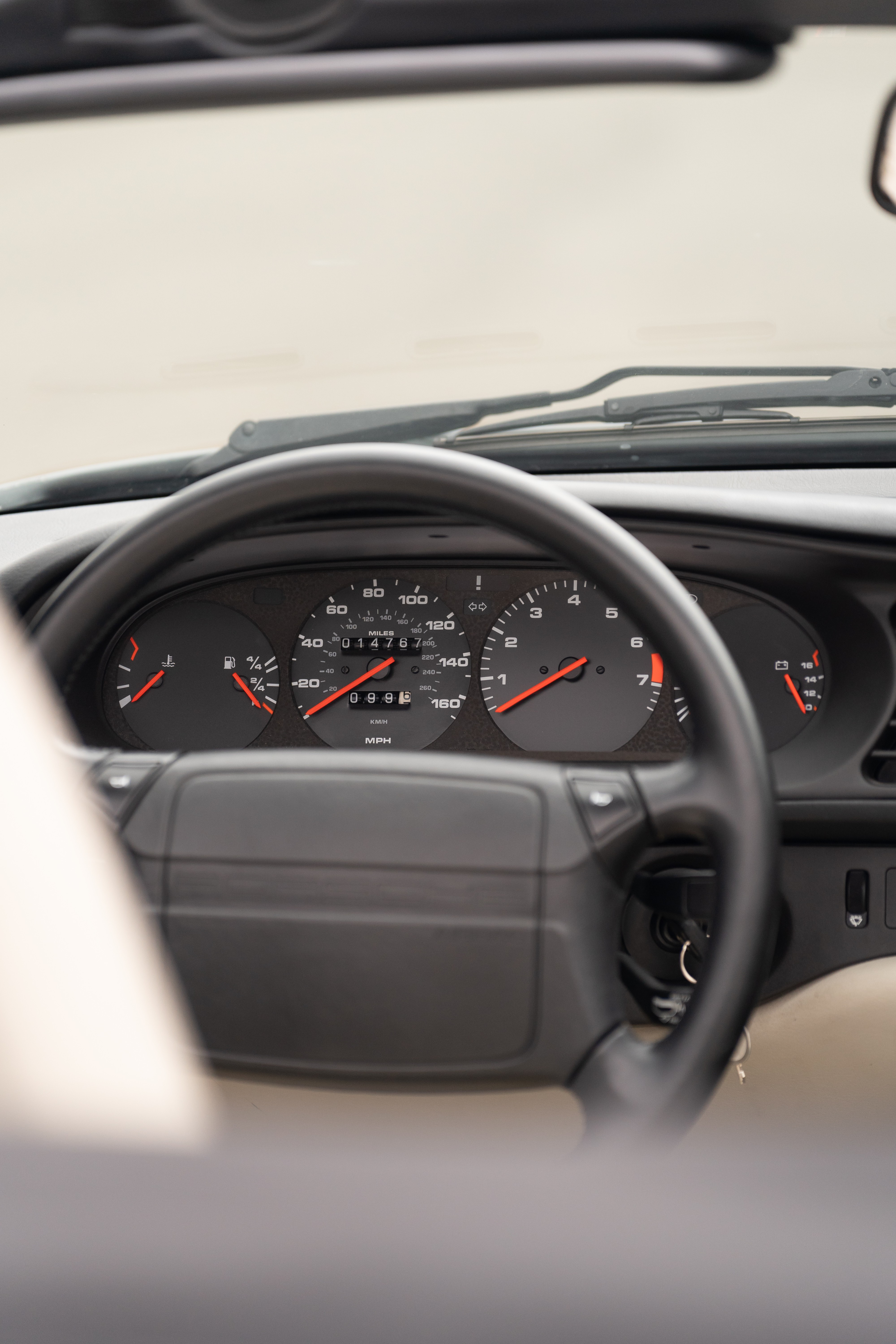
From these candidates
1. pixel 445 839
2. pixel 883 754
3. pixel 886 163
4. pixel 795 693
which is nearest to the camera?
pixel 445 839

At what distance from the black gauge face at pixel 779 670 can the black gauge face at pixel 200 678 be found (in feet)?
2.55

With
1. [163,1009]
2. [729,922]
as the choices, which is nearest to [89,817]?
[163,1009]

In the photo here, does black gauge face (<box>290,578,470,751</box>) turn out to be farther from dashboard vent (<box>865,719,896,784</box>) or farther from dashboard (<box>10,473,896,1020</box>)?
dashboard vent (<box>865,719,896,784</box>)

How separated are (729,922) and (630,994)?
0.65m

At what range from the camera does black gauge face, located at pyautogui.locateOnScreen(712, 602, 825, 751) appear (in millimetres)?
1916

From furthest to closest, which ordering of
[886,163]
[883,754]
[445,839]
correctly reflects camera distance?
[883,754]
[886,163]
[445,839]

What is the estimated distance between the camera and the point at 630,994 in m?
1.57

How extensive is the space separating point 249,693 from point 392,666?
0.24m

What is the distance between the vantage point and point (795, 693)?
1921 millimetres

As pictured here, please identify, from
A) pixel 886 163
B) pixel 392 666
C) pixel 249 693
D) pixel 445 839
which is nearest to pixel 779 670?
pixel 392 666

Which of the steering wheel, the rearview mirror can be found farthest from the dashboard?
the steering wheel

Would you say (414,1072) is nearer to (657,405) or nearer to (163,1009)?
(163,1009)

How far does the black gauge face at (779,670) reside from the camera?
192 centimetres

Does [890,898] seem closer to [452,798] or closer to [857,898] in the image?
[857,898]
